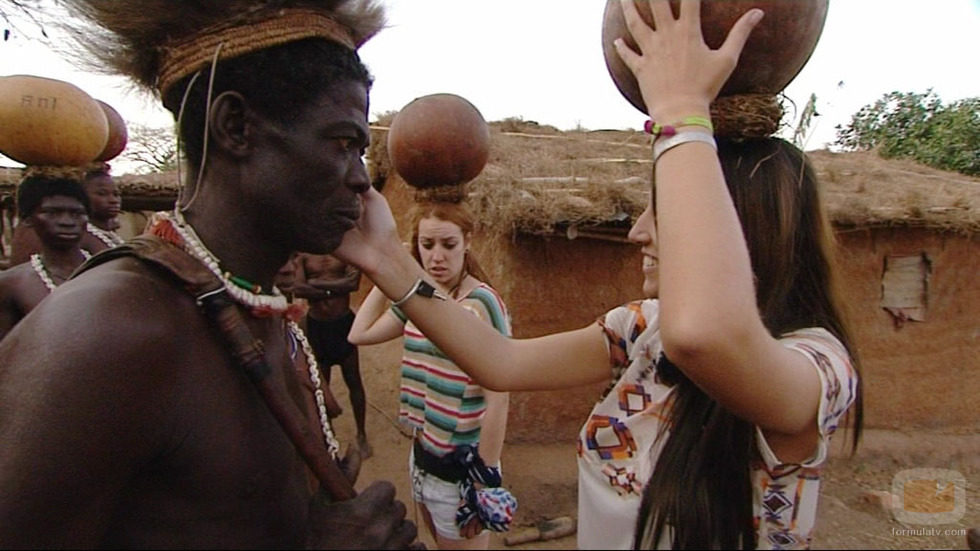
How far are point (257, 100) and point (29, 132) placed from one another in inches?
93.5

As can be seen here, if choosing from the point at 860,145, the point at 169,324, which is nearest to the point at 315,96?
the point at 169,324

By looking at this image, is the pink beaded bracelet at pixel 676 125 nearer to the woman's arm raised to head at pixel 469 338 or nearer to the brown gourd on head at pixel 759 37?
the brown gourd on head at pixel 759 37

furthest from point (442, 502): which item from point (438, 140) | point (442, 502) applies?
point (438, 140)

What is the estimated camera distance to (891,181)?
8.12 meters

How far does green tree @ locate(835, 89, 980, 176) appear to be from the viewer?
11141 mm

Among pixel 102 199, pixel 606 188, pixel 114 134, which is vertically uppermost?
pixel 114 134

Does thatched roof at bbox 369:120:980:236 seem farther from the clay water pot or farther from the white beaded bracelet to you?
the white beaded bracelet

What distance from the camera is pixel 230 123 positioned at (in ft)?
4.35

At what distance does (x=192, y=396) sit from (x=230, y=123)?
570mm

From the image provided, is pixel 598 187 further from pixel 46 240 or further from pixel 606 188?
pixel 46 240

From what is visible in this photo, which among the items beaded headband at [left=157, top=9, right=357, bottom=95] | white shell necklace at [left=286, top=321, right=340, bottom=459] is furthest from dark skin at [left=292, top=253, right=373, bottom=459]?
beaded headband at [left=157, top=9, right=357, bottom=95]

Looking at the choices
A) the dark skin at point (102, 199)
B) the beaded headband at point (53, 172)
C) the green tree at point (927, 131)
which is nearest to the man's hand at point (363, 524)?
the beaded headband at point (53, 172)

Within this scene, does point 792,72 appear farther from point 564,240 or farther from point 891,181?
point 891,181

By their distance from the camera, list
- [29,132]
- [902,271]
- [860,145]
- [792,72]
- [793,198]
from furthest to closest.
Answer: [860,145] < [902,271] < [29,132] < [793,198] < [792,72]
